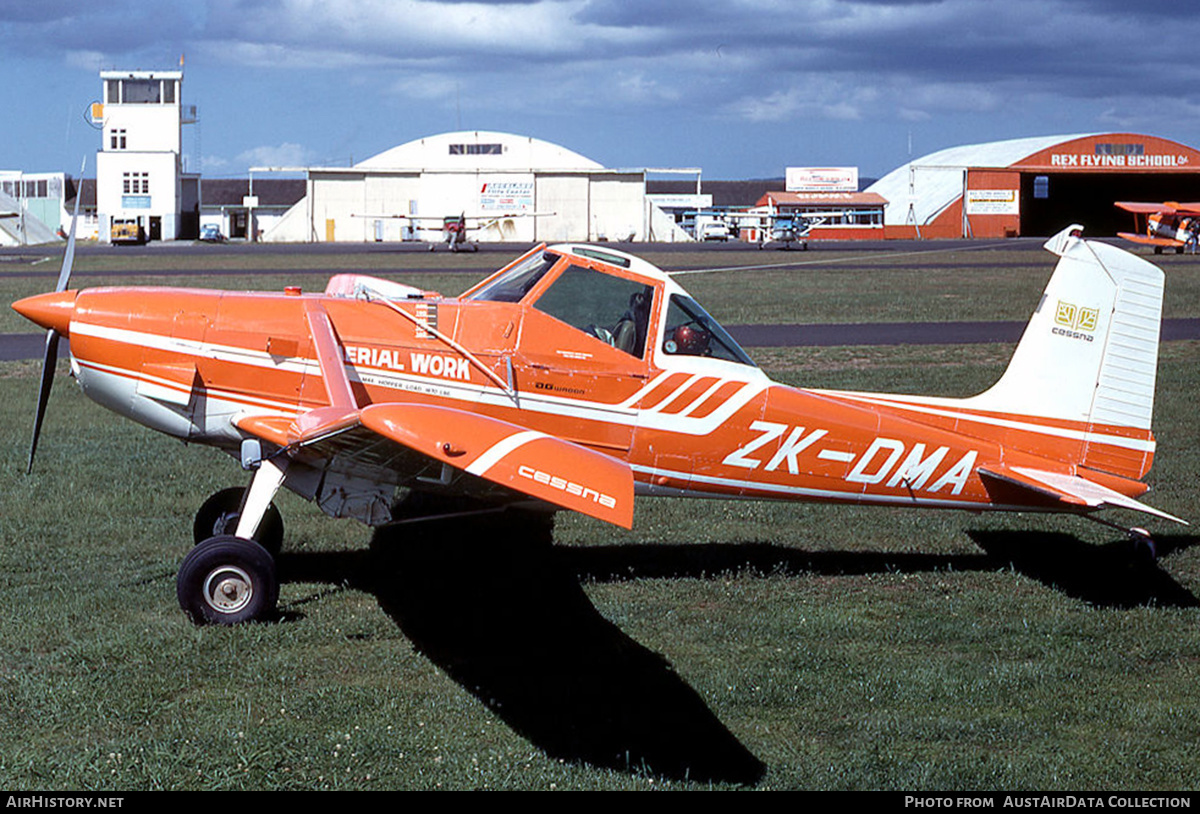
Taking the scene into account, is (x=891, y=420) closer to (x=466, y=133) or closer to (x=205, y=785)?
(x=205, y=785)

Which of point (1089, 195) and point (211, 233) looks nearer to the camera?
point (211, 233)

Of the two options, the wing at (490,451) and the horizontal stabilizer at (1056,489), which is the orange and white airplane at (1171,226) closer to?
the horizontal stabilizer at (1056,489)

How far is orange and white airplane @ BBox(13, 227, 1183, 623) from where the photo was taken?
311 inches

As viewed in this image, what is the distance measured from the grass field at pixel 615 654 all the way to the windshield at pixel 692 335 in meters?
1.75

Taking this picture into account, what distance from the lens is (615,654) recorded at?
7289mm

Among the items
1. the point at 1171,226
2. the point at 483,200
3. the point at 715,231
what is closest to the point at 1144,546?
the point at 1171,226

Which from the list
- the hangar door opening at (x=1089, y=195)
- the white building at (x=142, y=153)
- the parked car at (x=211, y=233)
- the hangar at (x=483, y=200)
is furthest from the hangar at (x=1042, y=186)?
the white building at (x=142, y=153)

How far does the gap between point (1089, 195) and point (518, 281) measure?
109406 millimetres

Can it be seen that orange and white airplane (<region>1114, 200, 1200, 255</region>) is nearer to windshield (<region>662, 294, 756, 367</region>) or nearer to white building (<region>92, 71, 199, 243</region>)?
windshield (<region>662, 294, 756, 367</region>)

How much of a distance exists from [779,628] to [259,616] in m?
3.42

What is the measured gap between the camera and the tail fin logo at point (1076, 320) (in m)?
8.74

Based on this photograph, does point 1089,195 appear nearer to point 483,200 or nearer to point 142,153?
point 483,200

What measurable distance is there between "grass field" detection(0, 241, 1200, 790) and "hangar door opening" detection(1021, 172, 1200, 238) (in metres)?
99.4

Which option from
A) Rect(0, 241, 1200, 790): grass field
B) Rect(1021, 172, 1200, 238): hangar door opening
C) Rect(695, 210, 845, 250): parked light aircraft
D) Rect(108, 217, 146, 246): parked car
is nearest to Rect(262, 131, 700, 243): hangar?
Rect(695, 210, 845, 250): parked light aircraft
